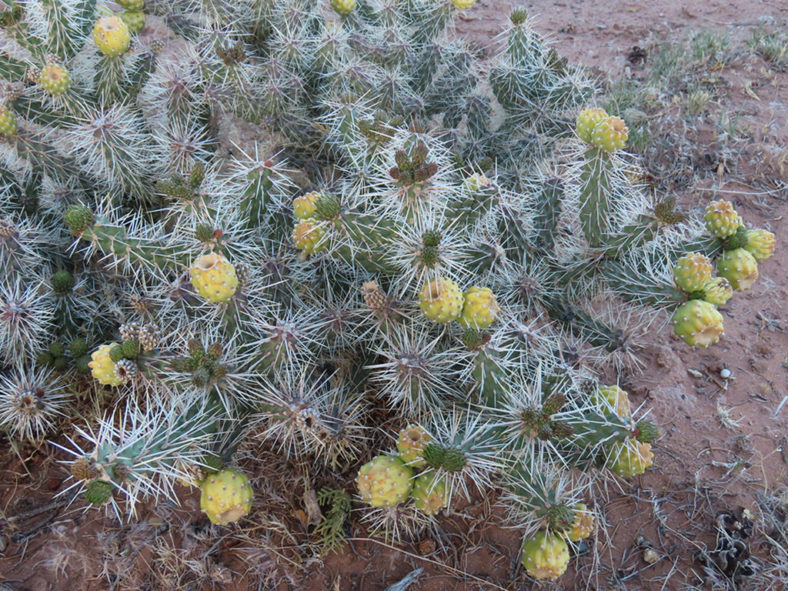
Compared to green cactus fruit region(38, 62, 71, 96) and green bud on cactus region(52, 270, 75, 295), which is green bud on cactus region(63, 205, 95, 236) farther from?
green cactus fruit region(38, 62, 71, 96)

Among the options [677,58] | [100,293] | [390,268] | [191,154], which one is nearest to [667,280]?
[390,268]

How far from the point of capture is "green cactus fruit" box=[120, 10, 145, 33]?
3568 mm

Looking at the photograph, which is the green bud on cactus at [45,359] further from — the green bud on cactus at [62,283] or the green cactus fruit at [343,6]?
the green cactus fruit at [343,6]

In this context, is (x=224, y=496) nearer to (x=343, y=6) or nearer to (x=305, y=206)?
(x=305, y=206)

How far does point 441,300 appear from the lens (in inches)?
82.9

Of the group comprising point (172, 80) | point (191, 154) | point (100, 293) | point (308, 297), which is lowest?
point (100, 293)

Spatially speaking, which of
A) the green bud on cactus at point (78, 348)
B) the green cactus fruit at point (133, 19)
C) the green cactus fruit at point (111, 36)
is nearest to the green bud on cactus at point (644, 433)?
the green bud on cactus at point (78, 348)

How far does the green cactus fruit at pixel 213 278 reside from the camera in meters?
2.03

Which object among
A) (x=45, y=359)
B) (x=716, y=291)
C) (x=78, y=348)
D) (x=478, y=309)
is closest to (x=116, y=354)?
(x=78, y=348)

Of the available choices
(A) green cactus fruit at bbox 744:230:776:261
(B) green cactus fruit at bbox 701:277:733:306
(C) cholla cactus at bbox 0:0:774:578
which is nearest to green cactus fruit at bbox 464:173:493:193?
(C) cholla cactus at bbox 0:0:774:578

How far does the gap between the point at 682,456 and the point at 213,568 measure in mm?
2158

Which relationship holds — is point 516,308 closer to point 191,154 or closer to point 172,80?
point 191,154

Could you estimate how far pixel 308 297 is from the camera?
2682 mm

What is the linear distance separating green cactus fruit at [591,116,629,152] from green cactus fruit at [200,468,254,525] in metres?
1.99
